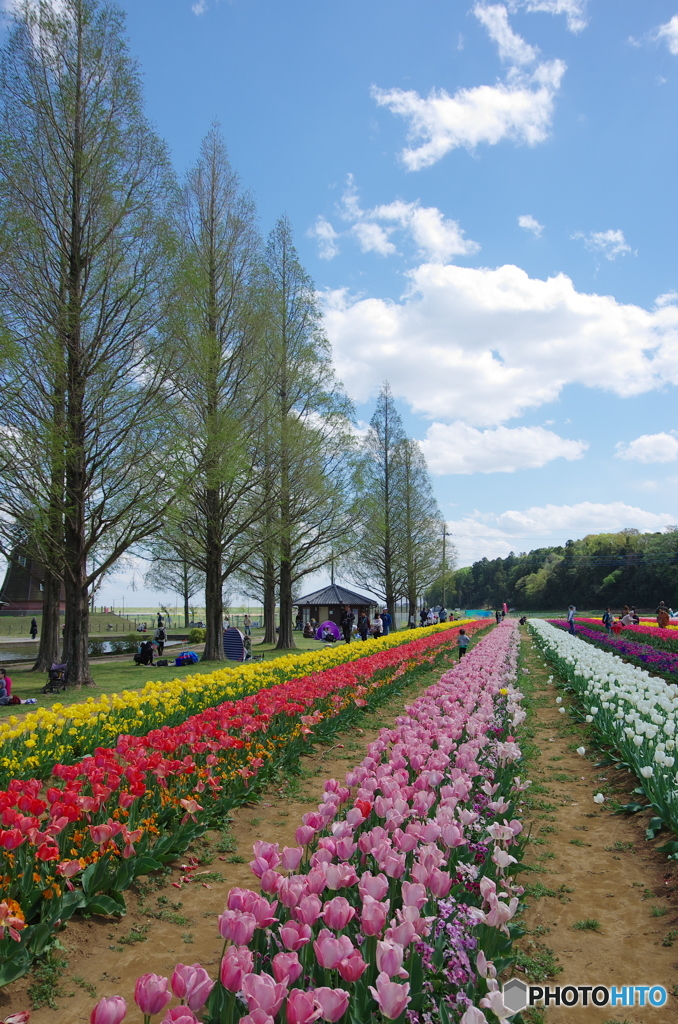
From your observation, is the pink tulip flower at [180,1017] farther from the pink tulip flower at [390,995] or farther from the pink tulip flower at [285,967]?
the pink tulip flower at [390,995]

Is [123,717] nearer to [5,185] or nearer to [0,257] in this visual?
[0,257]

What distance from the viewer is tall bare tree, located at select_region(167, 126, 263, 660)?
14454 mm

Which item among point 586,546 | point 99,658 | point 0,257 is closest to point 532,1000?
point 0,257

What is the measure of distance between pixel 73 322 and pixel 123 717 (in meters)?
8.23

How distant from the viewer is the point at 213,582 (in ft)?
57.3

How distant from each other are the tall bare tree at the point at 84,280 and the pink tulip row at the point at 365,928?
976 cm

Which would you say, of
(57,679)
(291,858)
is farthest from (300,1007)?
(57,679)

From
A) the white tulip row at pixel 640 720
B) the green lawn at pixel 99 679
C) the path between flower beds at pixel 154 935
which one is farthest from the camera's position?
the green lawn at pixel 99 679

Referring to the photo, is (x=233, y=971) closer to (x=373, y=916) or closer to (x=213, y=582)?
(x=373, y=916)

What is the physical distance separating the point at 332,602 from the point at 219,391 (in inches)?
710

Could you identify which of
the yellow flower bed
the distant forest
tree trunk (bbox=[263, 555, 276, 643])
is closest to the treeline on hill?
the yellow flower bed

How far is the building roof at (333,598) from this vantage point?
3266cm

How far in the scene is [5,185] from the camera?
10695 millimetres

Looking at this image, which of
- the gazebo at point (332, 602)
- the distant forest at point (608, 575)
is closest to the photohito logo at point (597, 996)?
the gazebo at point (332, 602)
